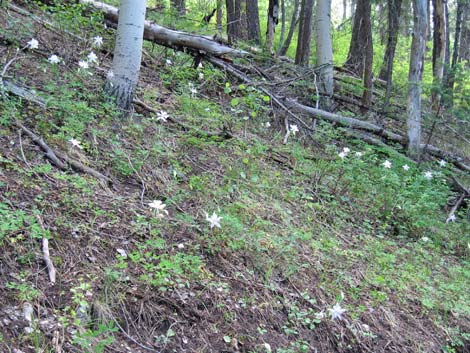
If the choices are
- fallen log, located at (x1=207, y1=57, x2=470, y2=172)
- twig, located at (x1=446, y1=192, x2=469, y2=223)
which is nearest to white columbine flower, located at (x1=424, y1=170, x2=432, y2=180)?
twig, located at (x1=446, y1=192, x2=469, y2=223)

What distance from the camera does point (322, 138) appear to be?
7.29 metres

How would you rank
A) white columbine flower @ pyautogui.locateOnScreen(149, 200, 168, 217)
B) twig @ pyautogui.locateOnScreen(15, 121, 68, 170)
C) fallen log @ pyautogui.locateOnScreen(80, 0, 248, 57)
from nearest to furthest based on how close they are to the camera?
white columbine flower @ pyautogui.locateOnScreen(149, 200, 168, 217)
twig @ pyautogui.locateOnScreen(15, 121, 68, 170)
fallen log @ pyautogui.locateOnScreen(80, 0, 248, 57)

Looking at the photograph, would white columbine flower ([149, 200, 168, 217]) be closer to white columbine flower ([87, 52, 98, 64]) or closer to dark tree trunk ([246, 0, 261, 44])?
white columbine flower ([87, 52, 98, 64])

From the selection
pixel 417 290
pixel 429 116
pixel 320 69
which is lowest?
pixel 417 290

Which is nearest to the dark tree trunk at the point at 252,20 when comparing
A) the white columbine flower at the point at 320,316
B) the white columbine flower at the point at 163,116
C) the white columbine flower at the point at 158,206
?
the white columbine flower at the point at 163,116

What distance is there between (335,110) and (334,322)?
557 centimetres

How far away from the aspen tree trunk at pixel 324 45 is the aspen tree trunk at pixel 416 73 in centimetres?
135

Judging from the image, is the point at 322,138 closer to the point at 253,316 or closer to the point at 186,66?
the point at 186,66

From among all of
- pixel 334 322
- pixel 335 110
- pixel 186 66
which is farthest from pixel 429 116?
pixel 334 322

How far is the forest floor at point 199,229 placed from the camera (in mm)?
3031

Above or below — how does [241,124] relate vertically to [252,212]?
above

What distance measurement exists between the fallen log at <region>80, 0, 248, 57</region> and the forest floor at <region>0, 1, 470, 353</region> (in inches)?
15.6

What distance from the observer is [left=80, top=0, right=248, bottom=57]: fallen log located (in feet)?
24.0

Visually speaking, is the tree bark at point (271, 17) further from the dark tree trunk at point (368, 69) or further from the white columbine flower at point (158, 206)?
the white columbine flower at point (158, 206)
